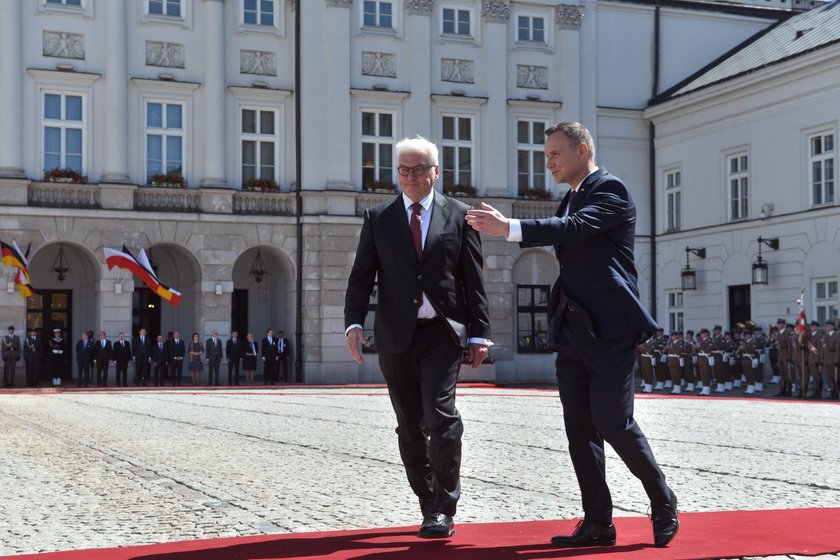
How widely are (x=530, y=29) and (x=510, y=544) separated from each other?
37.5 meters

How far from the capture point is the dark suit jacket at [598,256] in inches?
259

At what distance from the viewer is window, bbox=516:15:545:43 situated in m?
42.8

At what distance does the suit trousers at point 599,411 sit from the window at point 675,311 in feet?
119

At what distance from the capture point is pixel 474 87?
4181 centimetres

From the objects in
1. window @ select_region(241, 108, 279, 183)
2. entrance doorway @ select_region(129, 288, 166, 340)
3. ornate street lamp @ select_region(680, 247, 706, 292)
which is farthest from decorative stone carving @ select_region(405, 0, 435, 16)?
entrance doorway @ select_region(129, 288, 166, 340)

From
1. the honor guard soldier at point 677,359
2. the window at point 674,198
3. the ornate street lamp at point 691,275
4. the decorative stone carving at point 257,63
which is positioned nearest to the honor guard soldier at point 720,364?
the honor guard soldier at point 677,359

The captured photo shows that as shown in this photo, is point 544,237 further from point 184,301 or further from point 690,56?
point 690,56

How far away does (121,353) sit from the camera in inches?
1435

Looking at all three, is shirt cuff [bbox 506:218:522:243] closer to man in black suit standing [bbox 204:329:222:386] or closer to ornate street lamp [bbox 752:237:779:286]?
man in black suit standing [bbox 204:329:222:386]

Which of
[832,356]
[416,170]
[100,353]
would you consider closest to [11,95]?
[100,353]

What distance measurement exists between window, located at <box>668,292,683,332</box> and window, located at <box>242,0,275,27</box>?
50.0 feet

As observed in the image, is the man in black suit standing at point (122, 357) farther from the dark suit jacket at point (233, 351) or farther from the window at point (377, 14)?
the window at point (377, 14)

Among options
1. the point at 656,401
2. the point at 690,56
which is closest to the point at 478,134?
the point at 690,56

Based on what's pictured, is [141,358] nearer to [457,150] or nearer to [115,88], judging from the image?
[115,88]
